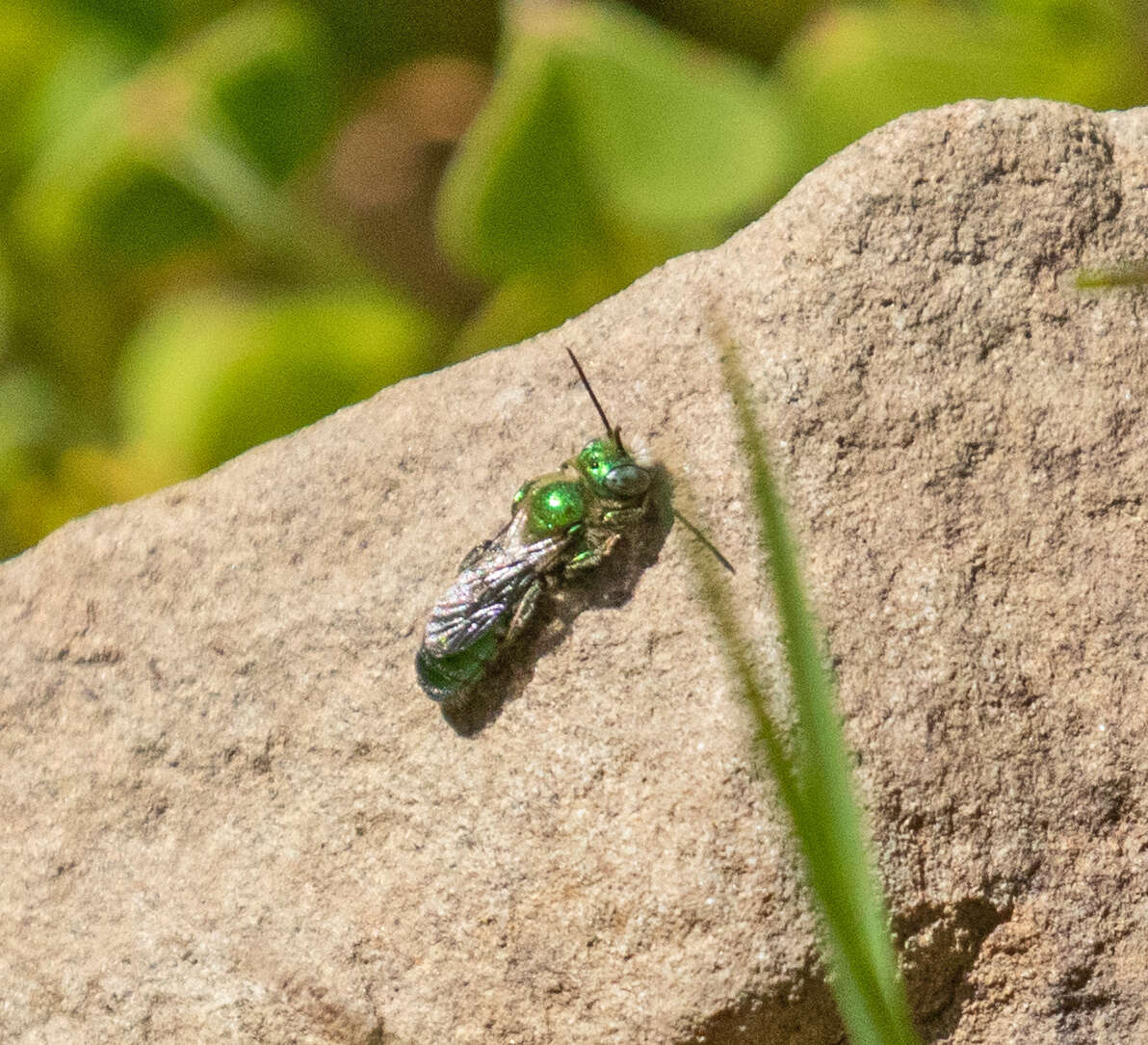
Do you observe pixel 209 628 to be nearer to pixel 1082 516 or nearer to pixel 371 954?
pixel 371 954

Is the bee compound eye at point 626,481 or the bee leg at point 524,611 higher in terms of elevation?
the bee compound eye at point 626,481

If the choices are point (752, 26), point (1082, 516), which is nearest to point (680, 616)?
point (1082, 516)

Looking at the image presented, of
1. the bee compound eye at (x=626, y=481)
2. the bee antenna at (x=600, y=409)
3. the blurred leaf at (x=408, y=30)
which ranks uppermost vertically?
the blurred leaf at (x=408, y=30)

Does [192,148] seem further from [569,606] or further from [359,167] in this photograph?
[569,606]

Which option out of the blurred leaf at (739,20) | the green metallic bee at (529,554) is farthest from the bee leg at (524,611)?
the blurred leaf at (739,20)

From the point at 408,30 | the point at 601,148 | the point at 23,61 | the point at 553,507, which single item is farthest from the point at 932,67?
the point at 23,61

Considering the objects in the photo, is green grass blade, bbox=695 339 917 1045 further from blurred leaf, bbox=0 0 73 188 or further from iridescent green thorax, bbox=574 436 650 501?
blurred leaf, bbox=0 0 73 188

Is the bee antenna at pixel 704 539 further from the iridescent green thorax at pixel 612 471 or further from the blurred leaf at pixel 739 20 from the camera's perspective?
the blurred leaf at pixel 739 20
